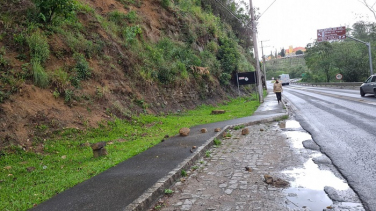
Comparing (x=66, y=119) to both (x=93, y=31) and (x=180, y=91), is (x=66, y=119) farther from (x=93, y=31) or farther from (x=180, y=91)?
(x=180, y=91)

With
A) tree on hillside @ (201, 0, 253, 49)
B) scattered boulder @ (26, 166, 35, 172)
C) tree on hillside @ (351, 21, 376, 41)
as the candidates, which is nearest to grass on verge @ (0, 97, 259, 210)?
scattered boulder @ (26, 166, 35, 172)

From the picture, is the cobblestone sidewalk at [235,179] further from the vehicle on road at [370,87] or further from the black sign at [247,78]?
the black sign at [247,78]

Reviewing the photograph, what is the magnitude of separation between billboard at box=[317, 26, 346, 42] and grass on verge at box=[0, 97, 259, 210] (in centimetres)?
3338

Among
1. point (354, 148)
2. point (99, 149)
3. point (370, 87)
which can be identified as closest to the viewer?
point (354, 148)

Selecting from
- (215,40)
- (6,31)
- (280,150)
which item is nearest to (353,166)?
(280,150)

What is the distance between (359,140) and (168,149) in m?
5.03

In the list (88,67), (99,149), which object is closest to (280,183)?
(99,149)

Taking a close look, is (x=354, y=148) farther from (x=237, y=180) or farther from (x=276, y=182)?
(x=237, y=180)

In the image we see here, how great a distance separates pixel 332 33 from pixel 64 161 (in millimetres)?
38679

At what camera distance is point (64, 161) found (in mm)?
7152

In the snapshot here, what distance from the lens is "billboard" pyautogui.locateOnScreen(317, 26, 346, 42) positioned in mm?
37469

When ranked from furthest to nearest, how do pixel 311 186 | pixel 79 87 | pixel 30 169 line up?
pixel 79 87 < pixel 30 169 < pixel 311 186

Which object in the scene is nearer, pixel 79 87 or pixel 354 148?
pixel 354 148

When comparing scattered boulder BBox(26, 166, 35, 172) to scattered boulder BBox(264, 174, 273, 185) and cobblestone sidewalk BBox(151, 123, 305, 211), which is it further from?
scattered boulder BBox(264, 174, 273, 185)
